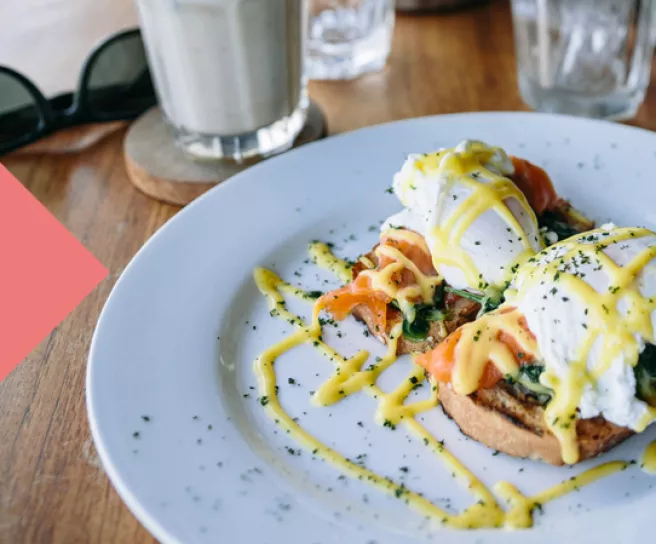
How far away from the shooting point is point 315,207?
252cm

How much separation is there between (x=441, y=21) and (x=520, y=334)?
2.61 meters

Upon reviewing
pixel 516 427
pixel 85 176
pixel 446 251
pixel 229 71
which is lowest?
pixel 85 176

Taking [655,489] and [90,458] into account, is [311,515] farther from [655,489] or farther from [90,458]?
[655,489]

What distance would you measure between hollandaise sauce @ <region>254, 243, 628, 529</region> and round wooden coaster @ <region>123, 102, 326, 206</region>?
62 cm

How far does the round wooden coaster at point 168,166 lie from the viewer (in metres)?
2.77

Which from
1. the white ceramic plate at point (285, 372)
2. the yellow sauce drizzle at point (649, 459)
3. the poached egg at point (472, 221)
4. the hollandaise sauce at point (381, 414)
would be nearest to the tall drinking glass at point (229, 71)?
the white ceramic plate at point (285, 372)

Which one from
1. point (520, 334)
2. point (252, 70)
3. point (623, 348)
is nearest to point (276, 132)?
point (252, 70)

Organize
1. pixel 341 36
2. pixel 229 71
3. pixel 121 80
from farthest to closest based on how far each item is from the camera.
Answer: pixel 341 36, pixel 121 80, pixel 229 71

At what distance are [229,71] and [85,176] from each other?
2.45 ft

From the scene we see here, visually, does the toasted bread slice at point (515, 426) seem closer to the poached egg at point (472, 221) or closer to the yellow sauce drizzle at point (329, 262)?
the poached egg at point (472, 221)

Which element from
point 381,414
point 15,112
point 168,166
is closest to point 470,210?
point 381,414

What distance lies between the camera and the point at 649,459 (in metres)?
1.70

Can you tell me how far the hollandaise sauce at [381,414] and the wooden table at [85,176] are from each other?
44 centimetres

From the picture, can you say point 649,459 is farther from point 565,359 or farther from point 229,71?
point 229,71
